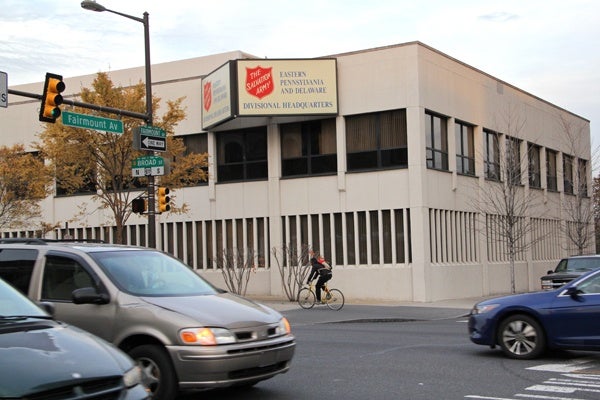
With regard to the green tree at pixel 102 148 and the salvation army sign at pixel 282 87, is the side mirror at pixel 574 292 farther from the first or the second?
the salvation army sign at pixel 282 87

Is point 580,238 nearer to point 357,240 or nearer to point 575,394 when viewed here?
point 357,240

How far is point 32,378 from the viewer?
4355 mm

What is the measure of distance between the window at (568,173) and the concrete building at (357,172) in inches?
331

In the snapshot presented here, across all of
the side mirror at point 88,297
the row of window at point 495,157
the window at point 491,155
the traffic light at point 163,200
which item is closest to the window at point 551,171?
the row of window at point 495,157

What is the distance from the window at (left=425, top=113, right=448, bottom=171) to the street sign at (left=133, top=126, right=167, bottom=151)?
11407 mm

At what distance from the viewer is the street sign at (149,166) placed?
769 inches

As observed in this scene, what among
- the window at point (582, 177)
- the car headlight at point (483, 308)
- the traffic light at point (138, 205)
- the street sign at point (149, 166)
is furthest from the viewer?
the window at point (582, 177)

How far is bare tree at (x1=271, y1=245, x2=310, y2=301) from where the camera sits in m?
27.4

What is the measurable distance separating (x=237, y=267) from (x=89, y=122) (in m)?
11.1

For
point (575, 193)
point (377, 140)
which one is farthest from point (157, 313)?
point (575, 193)

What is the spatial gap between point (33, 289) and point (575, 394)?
244 inches

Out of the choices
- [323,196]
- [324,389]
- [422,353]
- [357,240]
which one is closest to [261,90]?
[323,196]

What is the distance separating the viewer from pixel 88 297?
7.37m

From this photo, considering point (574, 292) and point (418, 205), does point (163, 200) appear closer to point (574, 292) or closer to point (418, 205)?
point (418, 205)
